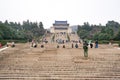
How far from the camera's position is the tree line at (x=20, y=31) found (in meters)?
38.9

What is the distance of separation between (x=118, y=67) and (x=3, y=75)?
5368 mm

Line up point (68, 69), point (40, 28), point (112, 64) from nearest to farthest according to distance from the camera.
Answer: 1. point (68, 69)
2. point (112, 64)
3. point (40, 28)

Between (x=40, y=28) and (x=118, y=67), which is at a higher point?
(x=40, y=28)

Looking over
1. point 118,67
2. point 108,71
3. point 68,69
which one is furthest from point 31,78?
point 118,67

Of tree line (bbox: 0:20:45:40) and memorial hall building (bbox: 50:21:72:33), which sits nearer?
tree line (bbox: 0:20:45:40)

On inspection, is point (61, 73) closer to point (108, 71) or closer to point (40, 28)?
point (108, 71)

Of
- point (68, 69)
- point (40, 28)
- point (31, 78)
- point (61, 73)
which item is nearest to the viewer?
point (31, 78)

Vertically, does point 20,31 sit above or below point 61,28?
below

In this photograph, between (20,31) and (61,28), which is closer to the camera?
(20,31)

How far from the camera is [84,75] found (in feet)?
34.4

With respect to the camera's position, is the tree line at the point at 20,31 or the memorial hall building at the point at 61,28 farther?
the memorial hall building at the point at 61,28

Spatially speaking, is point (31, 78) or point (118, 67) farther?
point (118, 67)

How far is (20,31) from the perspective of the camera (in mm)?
52156

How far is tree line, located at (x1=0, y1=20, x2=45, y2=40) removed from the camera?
38875mm
